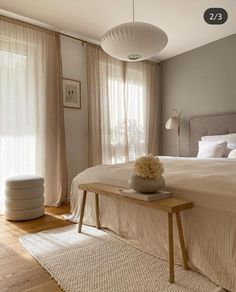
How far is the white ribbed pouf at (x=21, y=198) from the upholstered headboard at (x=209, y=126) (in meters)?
2.74

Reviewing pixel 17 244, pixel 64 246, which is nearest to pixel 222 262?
pixel 64 246

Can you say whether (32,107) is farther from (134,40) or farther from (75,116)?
(134,40)

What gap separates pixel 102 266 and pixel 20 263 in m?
0.63

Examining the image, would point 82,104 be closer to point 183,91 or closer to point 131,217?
point 183,91

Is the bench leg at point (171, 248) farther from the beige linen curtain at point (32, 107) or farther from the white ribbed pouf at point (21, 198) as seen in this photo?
the beige linen curtain at point (32, 107)

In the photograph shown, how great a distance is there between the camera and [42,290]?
5.10 feet

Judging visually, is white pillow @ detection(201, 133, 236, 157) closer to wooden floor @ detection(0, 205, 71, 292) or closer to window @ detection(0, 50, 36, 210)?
wooden floor @ detection(0, 205, 71, 292)

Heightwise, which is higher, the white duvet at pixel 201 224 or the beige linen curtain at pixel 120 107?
the beige linen curtain at pixel 120 107

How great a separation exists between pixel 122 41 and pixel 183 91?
111 inches

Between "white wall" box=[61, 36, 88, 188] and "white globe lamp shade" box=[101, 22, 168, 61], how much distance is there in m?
1.82

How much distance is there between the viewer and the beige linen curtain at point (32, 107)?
3.24 m

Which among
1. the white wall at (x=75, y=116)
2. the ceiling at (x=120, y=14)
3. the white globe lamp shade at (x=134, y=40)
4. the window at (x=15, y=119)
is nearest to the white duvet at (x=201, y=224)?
the white globe lamp shade at (x=134, y=40)

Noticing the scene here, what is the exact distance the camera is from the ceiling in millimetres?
2977

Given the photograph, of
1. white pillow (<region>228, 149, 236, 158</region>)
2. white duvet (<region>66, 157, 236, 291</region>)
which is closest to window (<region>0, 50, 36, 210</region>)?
white duvet (<region>66, 157, 236, 291</region>)
